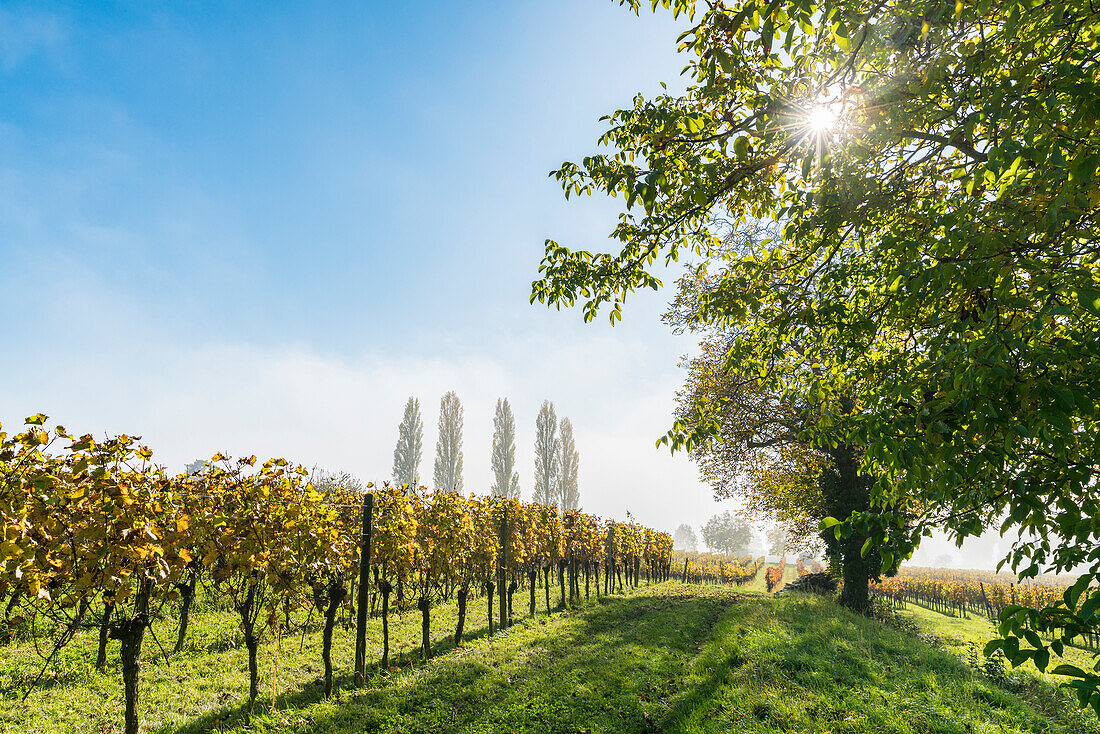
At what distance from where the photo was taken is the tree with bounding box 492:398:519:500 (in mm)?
64188

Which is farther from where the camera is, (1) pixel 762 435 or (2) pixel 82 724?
(1) pixel 762 435

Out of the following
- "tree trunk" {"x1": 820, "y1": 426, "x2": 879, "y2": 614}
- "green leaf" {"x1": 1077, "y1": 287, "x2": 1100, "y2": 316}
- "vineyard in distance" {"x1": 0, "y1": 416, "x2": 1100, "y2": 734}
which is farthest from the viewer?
"tree trunk" {"x1": 820, "y1": 426, "x2": 879, "y2": 614}

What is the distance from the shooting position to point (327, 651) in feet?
25.7

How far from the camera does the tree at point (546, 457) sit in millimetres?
66062

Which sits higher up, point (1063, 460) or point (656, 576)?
point (1063, 460)

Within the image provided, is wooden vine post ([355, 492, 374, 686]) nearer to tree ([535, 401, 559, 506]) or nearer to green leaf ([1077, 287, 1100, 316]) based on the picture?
green leaf ([1077, 287, 1100, 316])

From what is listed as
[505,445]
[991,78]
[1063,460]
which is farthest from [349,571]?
[505,445]

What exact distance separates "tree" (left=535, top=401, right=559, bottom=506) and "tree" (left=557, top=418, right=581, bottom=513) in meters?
0.77

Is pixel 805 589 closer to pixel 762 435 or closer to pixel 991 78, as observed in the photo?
pixel 762 435

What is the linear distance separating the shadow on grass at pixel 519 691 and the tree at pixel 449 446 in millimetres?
50804

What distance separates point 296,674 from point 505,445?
57.9 m

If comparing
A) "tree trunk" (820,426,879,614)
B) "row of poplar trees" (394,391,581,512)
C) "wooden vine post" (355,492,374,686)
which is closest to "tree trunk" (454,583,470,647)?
"wooden vine post" (355,492,374,686)

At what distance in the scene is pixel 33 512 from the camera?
14.4 feet

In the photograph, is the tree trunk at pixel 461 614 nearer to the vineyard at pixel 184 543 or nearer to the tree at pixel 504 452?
the vineyard at pixel 184 543
